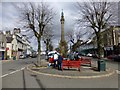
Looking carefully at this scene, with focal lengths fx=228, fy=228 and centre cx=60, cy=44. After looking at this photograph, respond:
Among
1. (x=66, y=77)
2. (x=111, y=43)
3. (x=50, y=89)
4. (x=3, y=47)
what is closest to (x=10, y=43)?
(x=3, y=47)

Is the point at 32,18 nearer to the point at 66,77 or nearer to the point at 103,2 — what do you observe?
the point at 103,2

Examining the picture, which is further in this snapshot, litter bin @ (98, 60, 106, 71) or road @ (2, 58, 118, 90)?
litter bin @ (98, 60, 106, 71)

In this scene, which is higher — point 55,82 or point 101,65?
point 101,65

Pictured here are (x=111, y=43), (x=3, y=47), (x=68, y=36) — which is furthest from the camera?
(x=68, y=36)

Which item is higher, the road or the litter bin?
the litter bin

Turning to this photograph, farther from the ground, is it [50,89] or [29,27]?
[29,27]

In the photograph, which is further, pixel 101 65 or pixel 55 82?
pixel 101 65

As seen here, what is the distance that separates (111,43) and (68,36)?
595 inches

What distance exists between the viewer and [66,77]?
1667 centimetres

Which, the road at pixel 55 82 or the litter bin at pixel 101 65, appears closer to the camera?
the road at pixel 55 82

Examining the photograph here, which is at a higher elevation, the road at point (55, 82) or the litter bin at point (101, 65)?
the litter bin at point (101, 65)

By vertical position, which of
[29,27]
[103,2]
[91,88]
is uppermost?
[103,2]

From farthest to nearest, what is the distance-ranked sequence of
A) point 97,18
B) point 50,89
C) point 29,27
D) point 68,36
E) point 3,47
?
point 68,36 < point 3,47 < point 29,27 < point 97,18 < point 50,89

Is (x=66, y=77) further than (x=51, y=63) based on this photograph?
No
